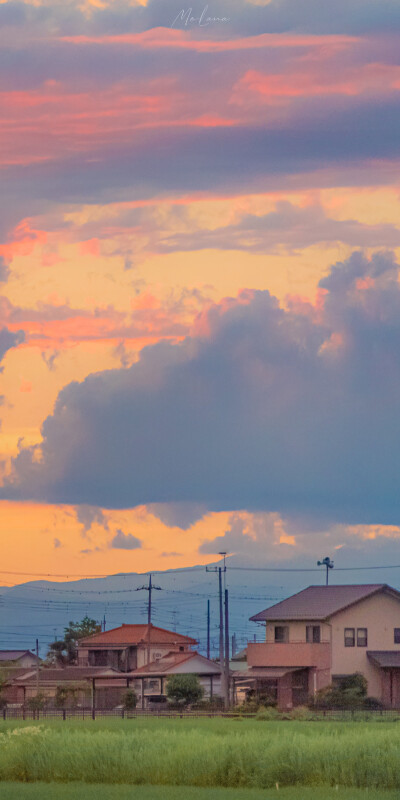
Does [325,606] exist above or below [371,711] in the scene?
above

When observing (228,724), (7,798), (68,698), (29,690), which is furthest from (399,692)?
(7,798)

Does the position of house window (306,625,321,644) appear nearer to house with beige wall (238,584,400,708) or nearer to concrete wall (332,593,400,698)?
house with beige wall (238,584,400,708)

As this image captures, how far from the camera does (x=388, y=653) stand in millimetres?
81750

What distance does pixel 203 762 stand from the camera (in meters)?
34.2

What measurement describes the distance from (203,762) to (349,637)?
4948cm

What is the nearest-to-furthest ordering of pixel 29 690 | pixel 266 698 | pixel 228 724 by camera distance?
pixel 228 724, pixel 266 698, pixel 29 690

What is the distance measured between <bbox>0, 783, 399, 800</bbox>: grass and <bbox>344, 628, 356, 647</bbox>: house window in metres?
50.3

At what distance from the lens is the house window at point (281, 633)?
8350 centimetres

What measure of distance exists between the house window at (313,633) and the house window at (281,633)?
1.57m

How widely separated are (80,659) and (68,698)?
1746 cm

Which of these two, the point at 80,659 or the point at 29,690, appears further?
the point at 80,659

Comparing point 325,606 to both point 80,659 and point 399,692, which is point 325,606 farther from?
point 80,659

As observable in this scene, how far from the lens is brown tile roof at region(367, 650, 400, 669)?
7975cm

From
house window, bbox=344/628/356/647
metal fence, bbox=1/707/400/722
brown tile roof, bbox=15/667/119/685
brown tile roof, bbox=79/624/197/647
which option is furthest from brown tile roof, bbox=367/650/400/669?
brown tile roof, bbox=79/624/197/647
